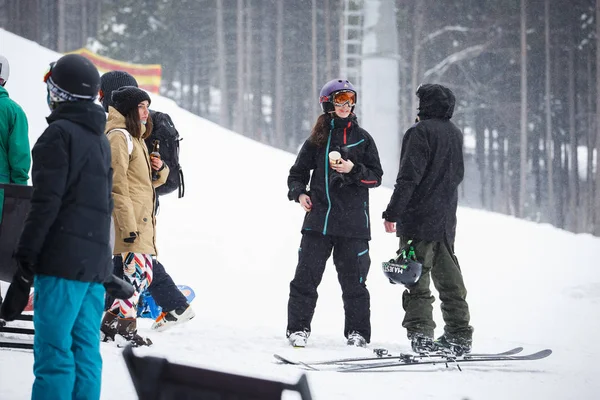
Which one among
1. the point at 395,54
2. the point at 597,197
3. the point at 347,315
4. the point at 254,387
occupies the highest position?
the point at 395,54

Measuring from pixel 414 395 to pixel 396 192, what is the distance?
1.72m

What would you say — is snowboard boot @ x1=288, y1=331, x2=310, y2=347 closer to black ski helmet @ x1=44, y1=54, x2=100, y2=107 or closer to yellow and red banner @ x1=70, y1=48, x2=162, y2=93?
black ski helmet @ x1=44, y1=54, x2=100, y2=107

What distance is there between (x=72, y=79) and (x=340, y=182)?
289 centimetres

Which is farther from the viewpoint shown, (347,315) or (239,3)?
(239,3)

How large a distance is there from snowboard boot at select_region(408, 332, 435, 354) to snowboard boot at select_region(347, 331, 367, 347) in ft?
1.62

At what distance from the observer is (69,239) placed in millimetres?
3148

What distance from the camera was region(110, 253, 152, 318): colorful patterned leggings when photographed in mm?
5043

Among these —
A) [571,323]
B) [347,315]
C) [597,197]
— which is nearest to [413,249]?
[347,315]

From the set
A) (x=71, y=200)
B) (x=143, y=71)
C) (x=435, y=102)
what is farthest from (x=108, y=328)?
(x=143, y=71)

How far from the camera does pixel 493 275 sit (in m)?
10.8

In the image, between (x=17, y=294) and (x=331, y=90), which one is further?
(x=331, y=90)

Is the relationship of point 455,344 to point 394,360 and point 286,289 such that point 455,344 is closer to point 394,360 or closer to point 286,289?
point 394,360

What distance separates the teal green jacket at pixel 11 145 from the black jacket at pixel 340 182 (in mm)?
2097

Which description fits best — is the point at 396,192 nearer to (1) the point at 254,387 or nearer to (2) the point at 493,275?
(1) the point at 254,387
